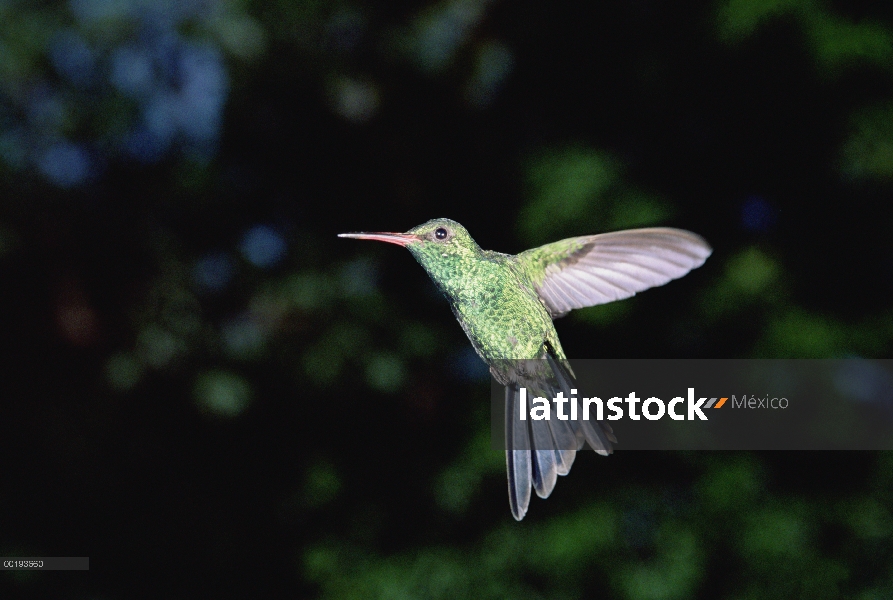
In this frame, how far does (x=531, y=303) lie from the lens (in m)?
0.71

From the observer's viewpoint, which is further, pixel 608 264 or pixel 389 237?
pixel 608 264

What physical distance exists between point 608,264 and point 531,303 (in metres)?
0.09

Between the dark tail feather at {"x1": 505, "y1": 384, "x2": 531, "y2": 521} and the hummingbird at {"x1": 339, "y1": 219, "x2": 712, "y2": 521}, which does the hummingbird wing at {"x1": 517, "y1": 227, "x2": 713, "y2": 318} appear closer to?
the hummingbird at {"x1": 339, "y1": 219, "x2": 712, "y2": 521}

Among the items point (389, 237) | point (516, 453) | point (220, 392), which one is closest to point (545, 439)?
point (516, 453)

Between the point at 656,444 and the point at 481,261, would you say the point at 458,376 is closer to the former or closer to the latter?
the point at 656,444

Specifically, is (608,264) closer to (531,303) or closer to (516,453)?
(531,303)

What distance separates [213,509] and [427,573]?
1.06 metres

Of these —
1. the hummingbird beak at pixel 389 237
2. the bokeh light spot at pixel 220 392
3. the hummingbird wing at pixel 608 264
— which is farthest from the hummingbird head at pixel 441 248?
the bokeh light spot at pixel 220 392

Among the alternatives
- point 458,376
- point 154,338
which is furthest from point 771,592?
point 154,338

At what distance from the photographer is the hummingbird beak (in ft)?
1.42

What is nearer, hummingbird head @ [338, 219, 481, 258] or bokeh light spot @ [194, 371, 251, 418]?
hummingbird head @ [338, 219, 481, 258]

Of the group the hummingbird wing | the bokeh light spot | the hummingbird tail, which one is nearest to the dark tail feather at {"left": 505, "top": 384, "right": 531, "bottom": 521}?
the hummingbird tail

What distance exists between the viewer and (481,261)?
0.65 meters

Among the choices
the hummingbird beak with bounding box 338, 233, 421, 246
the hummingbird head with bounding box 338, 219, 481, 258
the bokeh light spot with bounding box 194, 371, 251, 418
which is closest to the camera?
the hummingbird beak with bounding box 338, 233, 421, 246
